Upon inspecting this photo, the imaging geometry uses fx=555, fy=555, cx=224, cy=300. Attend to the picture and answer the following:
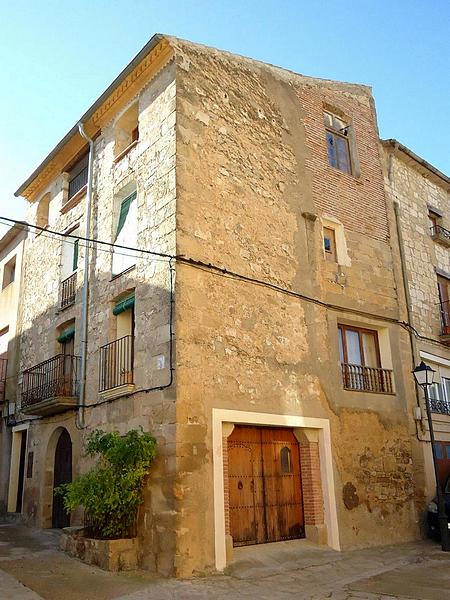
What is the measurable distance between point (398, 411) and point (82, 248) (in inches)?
322

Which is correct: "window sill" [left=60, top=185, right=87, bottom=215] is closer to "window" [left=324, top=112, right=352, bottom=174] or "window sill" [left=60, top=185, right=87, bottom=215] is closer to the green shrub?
"window" [left=324, top=112, right=352, bottom=174]

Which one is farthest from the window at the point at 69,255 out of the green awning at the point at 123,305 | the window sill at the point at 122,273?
the green awning at the point at 123,305

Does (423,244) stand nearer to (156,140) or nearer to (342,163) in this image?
(342,163)

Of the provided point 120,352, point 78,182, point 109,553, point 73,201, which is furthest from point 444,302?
point 109,553

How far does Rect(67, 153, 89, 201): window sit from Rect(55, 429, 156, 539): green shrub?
7.63 meters

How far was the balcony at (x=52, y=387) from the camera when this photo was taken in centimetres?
1191

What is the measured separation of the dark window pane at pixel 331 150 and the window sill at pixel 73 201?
6068 mm

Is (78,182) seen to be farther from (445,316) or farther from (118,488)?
(445,316)

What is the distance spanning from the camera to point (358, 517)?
1091cm

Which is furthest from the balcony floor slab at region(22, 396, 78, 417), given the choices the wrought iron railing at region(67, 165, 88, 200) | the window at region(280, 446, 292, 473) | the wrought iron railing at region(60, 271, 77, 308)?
the wrought iron railing at region(67, 165, 88, 200)

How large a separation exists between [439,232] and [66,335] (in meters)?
10.6

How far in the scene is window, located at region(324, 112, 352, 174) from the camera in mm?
13922

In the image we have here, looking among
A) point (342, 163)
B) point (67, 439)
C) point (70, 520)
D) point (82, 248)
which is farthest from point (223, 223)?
point (70, 520)

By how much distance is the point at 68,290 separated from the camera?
13.4m
